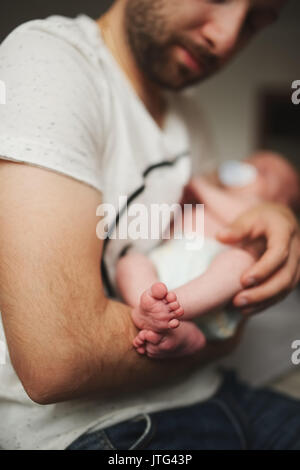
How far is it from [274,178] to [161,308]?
849 mm

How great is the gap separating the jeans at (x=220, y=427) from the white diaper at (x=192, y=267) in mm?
162

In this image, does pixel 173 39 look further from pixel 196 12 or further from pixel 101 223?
pixel 101 223

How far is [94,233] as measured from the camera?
0.53m

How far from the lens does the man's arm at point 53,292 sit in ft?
1.51

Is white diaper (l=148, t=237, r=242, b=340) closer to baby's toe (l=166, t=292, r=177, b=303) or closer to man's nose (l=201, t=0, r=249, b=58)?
baby's toe (l=166, t=292, r=177, b=303)

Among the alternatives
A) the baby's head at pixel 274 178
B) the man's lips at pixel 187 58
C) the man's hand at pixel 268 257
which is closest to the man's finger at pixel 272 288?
the man's hand at pixel 268 257

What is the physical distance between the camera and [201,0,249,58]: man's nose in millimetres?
671

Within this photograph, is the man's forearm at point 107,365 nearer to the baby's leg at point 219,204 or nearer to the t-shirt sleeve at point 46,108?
the t-shirt sleeve at point 46,108

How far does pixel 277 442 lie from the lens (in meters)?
0.72

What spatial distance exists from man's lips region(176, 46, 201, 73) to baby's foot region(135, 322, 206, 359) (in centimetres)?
48

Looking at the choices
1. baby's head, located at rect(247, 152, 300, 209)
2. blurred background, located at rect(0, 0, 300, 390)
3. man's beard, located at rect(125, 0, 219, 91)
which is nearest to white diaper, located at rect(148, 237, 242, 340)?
man's beard, located at rect(125, 0, 219, 91)

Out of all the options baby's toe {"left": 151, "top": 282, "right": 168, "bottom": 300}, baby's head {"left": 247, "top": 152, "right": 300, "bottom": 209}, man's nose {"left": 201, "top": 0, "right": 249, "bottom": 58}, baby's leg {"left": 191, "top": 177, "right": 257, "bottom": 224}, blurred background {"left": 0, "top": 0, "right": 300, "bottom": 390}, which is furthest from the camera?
blurred background {"left": 0, "top": 0, "right": 300, "bottom": 390}

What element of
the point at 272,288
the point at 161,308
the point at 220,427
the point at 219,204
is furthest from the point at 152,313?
the point at 219,204

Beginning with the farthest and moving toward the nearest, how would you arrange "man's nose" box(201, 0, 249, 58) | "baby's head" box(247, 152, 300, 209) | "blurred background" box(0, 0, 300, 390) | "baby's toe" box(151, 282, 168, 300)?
"blurred background" box(0, 0, 300, 390)
"baby's head" box(247, 152, 300, 209)
"man's nose" box(201, 0, 249, 58)
"baby's toe" box(151, 282, 168, 300)
